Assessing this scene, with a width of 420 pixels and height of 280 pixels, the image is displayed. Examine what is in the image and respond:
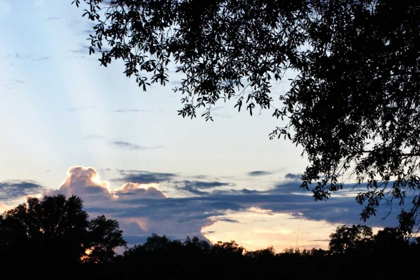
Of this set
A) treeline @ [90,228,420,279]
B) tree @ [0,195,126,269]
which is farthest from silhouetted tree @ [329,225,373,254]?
tree @ [0,195,126,269]

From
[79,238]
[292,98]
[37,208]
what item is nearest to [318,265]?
[79,238]

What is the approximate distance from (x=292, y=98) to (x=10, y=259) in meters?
57.9

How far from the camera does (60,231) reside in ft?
235

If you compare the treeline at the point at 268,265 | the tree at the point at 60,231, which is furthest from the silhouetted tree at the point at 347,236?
the tree at the point at 60,231

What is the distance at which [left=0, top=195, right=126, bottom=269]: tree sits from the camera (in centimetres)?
6856

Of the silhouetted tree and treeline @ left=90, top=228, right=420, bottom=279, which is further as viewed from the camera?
the silhouetted tree

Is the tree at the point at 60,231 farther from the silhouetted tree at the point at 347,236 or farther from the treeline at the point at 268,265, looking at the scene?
the silhouetted tree at the point at 347,236

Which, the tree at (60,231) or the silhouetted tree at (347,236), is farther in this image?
the silhouetted tree at (347,236)

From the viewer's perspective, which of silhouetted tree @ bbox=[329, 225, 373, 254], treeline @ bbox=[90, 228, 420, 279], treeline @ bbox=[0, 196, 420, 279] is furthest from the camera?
silhouetted tree @ bbox=[329, 225, 373, 254]

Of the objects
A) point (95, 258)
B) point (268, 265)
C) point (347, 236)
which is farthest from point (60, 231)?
point (347, 236)

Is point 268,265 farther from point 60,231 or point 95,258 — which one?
point 60,231

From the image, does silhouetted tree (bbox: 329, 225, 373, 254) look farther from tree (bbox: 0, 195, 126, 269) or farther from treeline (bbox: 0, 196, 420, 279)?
tree (bbox: 0, 195, 126, 269)

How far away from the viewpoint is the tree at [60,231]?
6856cm

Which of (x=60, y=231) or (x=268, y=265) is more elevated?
(x=60, y=231)
